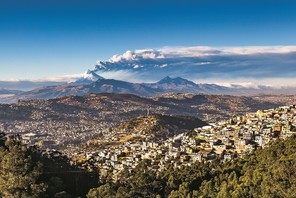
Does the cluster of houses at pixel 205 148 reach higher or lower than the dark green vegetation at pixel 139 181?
lower

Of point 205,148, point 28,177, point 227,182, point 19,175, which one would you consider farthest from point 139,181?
point 205,148

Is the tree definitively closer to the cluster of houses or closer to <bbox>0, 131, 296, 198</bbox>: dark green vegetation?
<bbox>0, 131, 296, 198</bbox>: dark green vegetation

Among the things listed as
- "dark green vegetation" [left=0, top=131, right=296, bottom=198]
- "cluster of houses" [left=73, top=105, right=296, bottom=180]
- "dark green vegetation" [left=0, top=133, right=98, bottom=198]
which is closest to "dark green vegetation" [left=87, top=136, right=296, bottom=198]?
"dark green vegetation" [left=0, top=131, right=296, bottom=198]

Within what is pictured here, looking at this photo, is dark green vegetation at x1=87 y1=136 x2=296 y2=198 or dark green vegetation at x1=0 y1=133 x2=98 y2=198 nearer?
dark green vegetation at x1=87 y1=136 x2=296 y2=198

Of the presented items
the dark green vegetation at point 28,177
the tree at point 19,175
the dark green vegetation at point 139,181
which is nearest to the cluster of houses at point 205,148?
the dark green vegetation at point 139,181

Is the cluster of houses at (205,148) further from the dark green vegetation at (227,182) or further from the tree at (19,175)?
the tree at (19,175)

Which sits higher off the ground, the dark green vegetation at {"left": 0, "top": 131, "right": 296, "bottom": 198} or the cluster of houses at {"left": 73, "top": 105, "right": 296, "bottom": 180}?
the dark green vegetation at {"left": 0, "top": 131, "right": 296, "bottom": 198}
